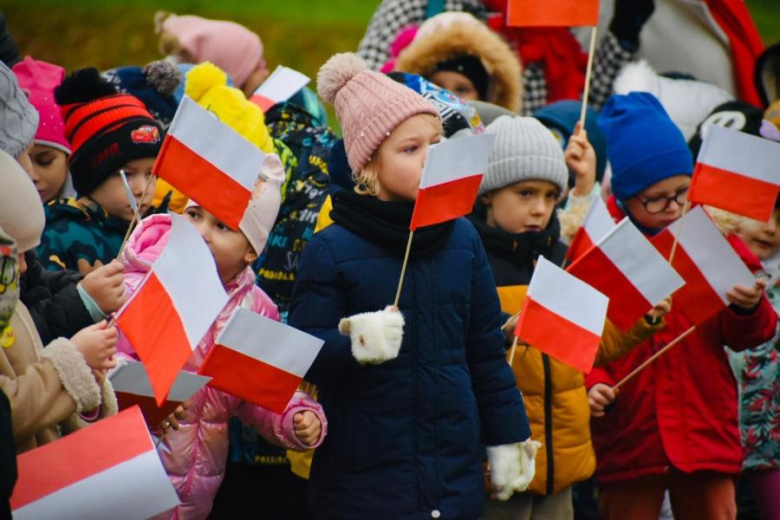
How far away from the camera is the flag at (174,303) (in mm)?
3143

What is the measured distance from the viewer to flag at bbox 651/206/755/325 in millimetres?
4633

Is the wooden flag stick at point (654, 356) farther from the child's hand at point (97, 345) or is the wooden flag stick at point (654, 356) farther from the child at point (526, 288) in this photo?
the child's hand at point (97, 345)

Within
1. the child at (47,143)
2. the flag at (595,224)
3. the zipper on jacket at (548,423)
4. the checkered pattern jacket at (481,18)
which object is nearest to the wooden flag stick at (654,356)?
the zipper on jacket at (548,423)

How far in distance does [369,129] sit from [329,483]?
42.4 inches

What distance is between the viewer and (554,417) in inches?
170

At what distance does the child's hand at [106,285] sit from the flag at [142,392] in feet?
0.60

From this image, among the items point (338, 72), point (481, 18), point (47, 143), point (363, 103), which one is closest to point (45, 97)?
point (47, 143)

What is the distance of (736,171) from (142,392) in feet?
8.09

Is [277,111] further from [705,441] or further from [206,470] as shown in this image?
[705,441]

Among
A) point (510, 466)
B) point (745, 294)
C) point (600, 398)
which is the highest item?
point (510, 466)

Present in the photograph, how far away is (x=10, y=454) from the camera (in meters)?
2.75

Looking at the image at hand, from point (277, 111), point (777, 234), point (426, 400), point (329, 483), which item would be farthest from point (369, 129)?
point (777, 234)

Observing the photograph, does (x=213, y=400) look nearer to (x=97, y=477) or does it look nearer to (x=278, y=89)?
(x=97, y=477)

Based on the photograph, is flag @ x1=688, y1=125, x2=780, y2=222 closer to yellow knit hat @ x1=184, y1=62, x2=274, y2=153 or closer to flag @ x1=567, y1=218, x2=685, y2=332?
flag @ x1=567, y1=218, x2=685, y2=332
